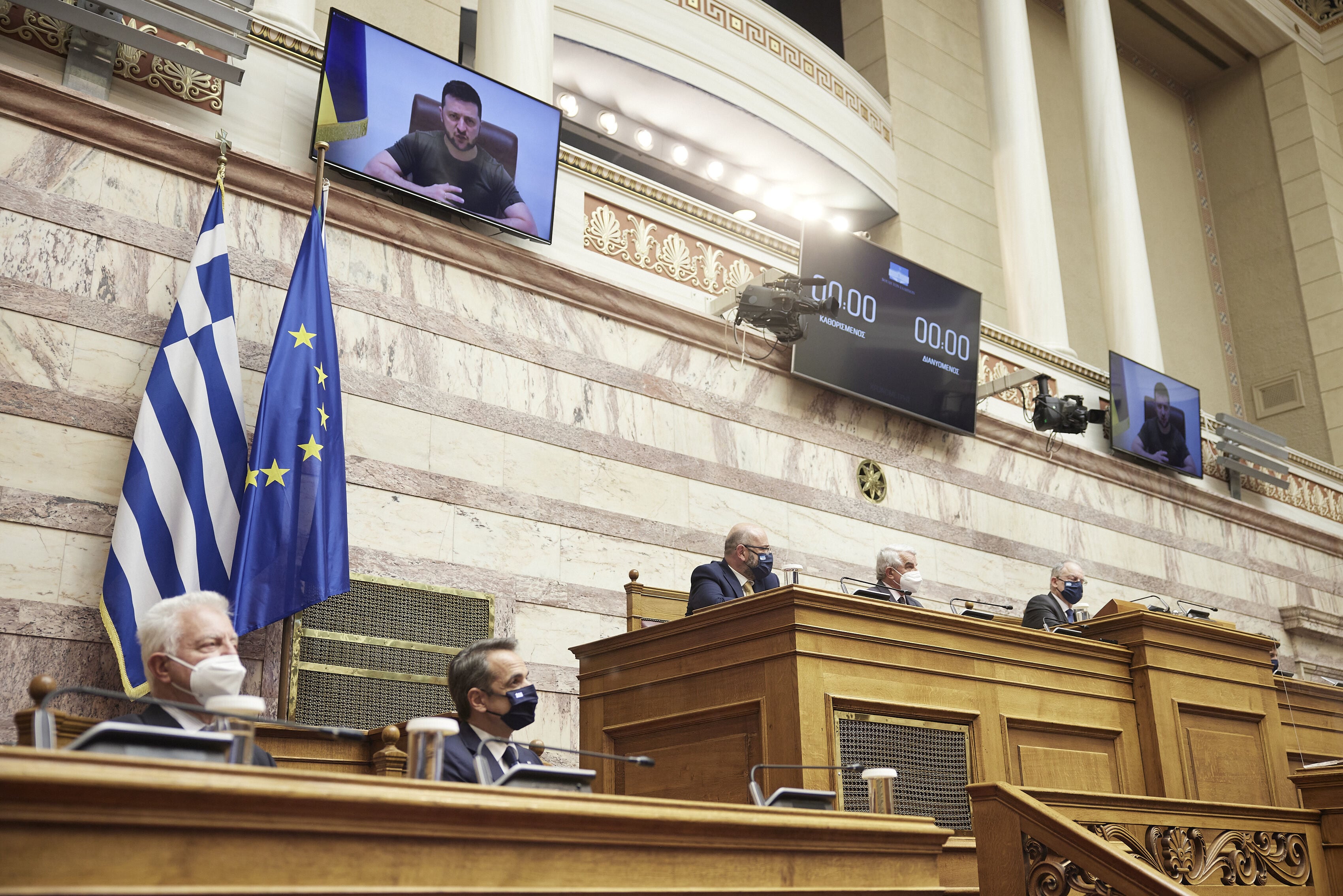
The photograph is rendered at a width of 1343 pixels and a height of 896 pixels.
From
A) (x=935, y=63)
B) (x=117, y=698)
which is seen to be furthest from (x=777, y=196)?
(x=117, y=698)

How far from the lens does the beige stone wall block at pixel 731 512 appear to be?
6.95 metres

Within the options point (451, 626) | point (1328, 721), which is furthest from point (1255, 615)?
point (451, 626)

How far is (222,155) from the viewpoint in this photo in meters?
5.59

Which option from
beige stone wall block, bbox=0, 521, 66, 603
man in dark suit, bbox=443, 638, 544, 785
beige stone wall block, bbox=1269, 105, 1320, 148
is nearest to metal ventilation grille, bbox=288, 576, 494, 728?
beige stone wall block, bbox=0, 521, 66, 603

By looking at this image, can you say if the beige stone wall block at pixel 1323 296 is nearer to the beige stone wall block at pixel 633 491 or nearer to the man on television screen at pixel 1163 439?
the man on television screen at pixel 1163 439

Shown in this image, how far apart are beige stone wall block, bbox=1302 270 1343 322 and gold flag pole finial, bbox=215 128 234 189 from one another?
12.7m

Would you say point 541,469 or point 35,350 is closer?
point 35,350

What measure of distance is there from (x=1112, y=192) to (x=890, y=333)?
4.50 m

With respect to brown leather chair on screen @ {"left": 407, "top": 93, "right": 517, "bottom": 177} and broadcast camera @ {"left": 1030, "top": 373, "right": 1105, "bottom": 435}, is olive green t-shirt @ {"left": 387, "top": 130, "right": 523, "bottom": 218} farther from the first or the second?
broadcast camera @ {"left": 1030, "top": 373, "right": 1105, "bottom": 435}

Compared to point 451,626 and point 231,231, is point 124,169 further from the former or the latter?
point 451,626

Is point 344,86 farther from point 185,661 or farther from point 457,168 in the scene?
point 185,661

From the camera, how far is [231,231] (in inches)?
222

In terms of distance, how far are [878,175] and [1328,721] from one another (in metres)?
6.15

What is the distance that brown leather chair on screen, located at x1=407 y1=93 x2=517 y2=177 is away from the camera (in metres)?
6.22
